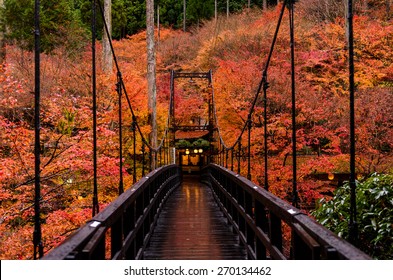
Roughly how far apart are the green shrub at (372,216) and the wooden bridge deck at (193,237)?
3.54ft

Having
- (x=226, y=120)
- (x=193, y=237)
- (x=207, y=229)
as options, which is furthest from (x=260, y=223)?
(x=226, y=120)

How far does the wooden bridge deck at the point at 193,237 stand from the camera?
4.35 m

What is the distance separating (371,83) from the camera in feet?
43.9

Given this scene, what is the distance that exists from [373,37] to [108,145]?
10.2 meters

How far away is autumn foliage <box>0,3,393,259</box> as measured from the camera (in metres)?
8.46

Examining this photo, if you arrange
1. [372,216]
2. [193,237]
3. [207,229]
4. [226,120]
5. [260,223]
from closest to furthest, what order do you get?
1. [372,216]
2. [260,223]
3. [193,237]
4. [207,229]
5. [226,120]

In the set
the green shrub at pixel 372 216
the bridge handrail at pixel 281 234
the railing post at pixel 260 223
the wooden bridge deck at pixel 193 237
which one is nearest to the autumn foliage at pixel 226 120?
the wooden bridge deck at pixel 193 237

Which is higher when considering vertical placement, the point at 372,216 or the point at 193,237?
the point at 372,216

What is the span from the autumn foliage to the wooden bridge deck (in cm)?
238

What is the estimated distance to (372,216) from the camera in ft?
11.1

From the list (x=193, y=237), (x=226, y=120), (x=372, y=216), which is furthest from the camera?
(x=226, y=120)

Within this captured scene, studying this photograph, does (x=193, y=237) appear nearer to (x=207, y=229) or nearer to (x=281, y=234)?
(x=207, y=229)

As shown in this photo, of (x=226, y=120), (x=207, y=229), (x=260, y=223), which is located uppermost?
(x=226, y=120)

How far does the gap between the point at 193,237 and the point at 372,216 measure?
244 centimetres
